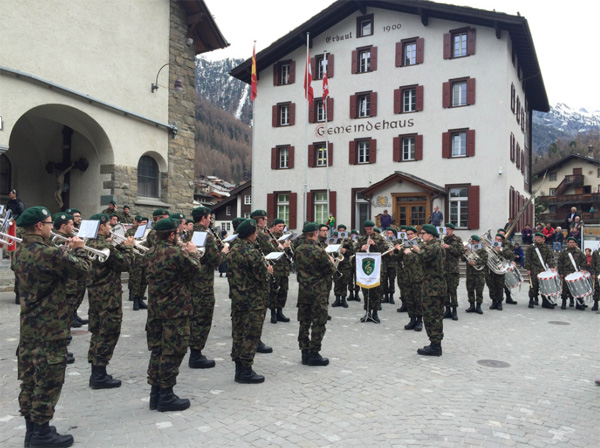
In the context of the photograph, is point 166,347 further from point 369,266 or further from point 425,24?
point 425,24

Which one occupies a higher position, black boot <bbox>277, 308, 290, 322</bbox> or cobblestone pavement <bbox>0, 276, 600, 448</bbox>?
black boot <bbox>277, 308, 290, 322</bbox>

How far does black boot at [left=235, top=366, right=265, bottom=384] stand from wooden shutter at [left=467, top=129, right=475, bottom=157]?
22.3 m

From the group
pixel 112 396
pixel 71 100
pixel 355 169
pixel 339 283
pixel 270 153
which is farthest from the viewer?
pixel 270 153

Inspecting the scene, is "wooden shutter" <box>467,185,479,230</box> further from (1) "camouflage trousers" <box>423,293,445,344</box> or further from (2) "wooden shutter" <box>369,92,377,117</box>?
(1) "camouflage trousers" <box>423,293,445,344</box>

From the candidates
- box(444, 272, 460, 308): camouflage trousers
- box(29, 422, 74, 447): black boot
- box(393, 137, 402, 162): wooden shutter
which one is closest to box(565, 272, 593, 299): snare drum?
box(444, 272, 460, 308): camouflage trousers

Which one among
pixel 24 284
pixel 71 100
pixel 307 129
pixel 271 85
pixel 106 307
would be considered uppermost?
pixel 271 85

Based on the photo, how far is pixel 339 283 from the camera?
40.4 feet

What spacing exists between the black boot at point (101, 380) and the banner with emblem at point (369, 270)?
548 centimetres

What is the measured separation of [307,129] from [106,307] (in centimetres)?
2415

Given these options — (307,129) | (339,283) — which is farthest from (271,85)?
(339,283)

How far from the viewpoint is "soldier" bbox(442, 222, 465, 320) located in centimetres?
1066

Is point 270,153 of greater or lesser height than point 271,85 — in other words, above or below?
below

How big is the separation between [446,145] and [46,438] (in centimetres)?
2468

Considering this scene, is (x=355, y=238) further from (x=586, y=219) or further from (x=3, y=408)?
(x=586, y=219)
